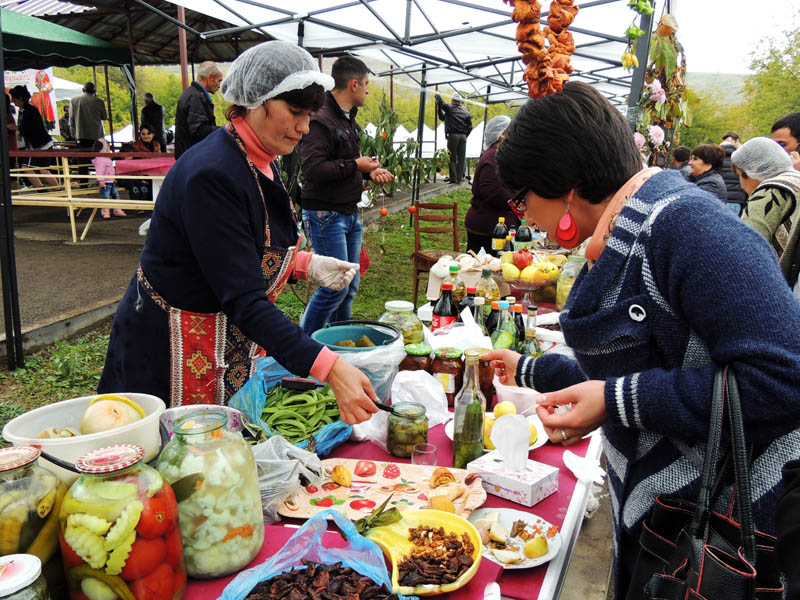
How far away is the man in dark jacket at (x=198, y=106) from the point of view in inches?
233

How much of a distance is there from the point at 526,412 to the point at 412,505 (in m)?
0.63

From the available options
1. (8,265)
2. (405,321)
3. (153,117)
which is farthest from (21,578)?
(153,117)

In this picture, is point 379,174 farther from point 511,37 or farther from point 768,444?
point 511,37

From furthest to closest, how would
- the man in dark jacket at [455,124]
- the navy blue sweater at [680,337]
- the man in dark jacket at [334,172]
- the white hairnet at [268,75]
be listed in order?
the man in dark jacket at [455,124]
the man in dark jacket at [334,172]
the white hairnet at [268,75]
the navy blue sweater at [680,337]

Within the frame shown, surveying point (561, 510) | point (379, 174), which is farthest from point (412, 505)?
point (379, 174)

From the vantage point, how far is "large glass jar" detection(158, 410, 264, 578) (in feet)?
3.42

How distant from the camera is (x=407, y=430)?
1.77 m

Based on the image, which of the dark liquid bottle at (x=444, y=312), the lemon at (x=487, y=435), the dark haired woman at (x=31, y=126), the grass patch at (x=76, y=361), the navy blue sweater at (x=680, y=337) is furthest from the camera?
the dark haired woman at (x=31, y=126)

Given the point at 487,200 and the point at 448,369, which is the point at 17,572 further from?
the point at 487,200

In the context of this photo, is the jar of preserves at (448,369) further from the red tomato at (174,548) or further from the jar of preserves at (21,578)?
the jar of preserves at (21,578)

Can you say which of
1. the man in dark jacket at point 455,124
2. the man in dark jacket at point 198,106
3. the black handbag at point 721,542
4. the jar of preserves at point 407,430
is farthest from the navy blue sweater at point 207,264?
the man in dark jacket at point 455,124

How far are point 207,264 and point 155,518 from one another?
2.73 ft

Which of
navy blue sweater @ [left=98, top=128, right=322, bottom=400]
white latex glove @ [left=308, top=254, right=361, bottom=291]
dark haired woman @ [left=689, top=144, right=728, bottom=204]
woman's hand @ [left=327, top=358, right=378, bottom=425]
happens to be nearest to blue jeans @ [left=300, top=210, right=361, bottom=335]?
white latex glove @ [left=308, top=254, right=361, bottom=291]

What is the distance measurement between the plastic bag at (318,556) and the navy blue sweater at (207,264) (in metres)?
0.49
